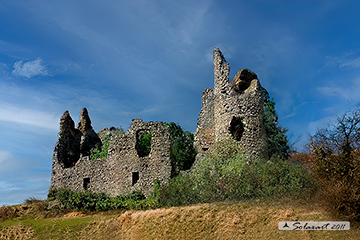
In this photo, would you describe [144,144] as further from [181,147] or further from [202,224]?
[202,224]

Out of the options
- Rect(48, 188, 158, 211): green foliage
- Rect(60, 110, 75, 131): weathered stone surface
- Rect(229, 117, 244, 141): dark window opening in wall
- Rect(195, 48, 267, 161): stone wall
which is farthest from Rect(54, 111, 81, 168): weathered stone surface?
Rect(229, 117, 244, 141): dark window opening in wall

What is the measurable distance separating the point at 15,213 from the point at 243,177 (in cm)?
1490

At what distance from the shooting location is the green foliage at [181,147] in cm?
2166

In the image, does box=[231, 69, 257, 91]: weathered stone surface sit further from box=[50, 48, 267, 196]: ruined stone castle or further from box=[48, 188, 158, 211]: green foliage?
box=[48, 188, 158, 211]: green foliage

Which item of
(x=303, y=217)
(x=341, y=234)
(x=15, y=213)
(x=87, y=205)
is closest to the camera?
(x=341, y=234)

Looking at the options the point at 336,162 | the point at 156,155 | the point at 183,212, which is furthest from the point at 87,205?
the point at 336,162

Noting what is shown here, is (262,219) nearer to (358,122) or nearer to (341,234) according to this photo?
(341,234)

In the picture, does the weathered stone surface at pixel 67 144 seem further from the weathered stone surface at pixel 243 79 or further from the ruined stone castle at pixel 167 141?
the weathered stone surface at pixel 243 79

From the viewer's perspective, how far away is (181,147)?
72.2 feet

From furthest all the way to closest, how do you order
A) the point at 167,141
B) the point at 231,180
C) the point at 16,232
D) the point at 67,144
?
the point at 67,144
the point at 167,141
the point at 16,232
the point at 231,180

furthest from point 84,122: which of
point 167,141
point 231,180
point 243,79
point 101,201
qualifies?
point 231,180

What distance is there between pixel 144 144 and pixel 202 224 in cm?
1090

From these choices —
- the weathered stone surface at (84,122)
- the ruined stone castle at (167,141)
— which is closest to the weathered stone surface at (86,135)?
the weathered stone surface at (84,122)

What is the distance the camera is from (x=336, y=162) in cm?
1182
